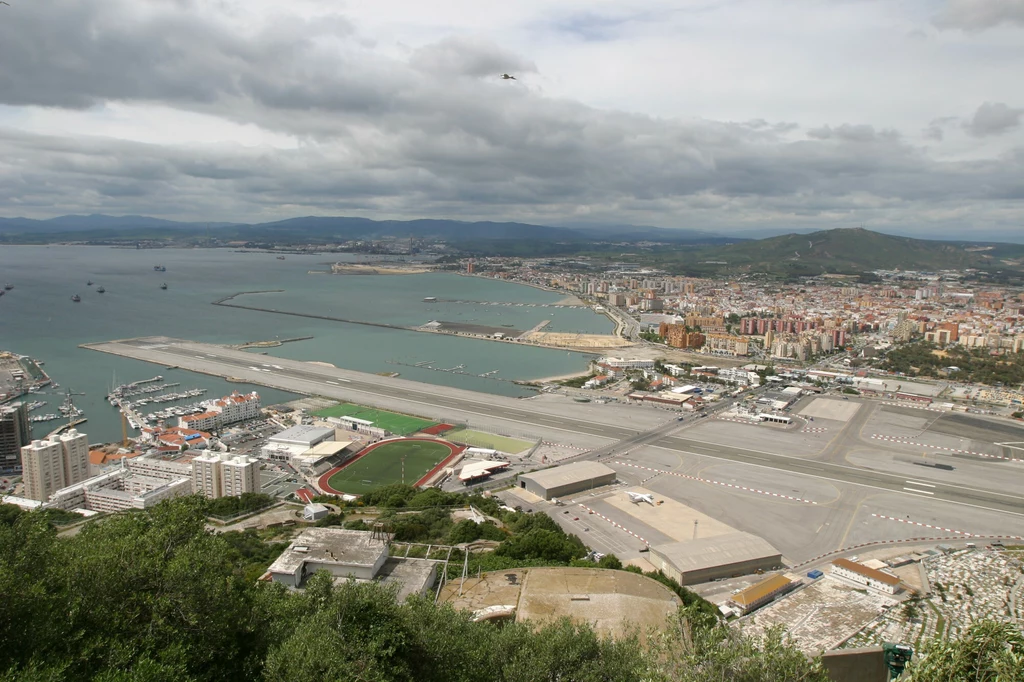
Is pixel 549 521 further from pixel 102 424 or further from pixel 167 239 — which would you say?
pixel 167 239

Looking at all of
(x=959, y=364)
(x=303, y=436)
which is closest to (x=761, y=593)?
(x=303, y=436)

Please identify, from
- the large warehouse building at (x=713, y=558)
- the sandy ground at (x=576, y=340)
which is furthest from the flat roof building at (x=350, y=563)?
the sandy ground at (x=576, y=340)

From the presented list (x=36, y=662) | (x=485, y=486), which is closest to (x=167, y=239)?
(x=485, y=486)

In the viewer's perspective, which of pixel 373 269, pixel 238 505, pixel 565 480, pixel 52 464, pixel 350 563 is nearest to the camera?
pixel 350 563

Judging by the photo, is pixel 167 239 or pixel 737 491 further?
pixel 167 239

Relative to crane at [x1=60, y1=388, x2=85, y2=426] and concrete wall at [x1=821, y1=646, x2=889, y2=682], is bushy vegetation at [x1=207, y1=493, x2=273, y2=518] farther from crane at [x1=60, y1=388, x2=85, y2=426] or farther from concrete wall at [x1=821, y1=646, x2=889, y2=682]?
concrete wall at [x1=821, y1=646, x2=889, y2=682]

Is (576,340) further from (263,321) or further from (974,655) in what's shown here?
(974,655)
